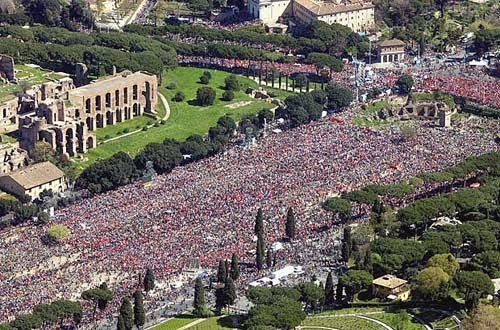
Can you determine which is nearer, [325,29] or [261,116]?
[261,116]

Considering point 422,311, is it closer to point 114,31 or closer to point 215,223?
point 215,223

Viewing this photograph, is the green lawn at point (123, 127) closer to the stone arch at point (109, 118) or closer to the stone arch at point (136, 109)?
the stone arch at point (109, 118)

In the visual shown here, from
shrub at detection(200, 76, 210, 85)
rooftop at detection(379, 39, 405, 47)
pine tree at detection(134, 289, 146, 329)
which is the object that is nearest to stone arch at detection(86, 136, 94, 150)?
shrub at detection(200, 76, 210, 85)

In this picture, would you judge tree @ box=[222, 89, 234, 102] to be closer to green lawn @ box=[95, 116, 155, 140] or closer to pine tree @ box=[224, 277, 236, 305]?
green lawn @ box=[95, 116, 155, 140]

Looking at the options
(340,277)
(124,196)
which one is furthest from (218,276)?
(124,196)

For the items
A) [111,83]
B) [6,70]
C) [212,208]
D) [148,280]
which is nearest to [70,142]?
[111,83]

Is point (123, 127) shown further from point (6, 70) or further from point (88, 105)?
point (6, 70)
